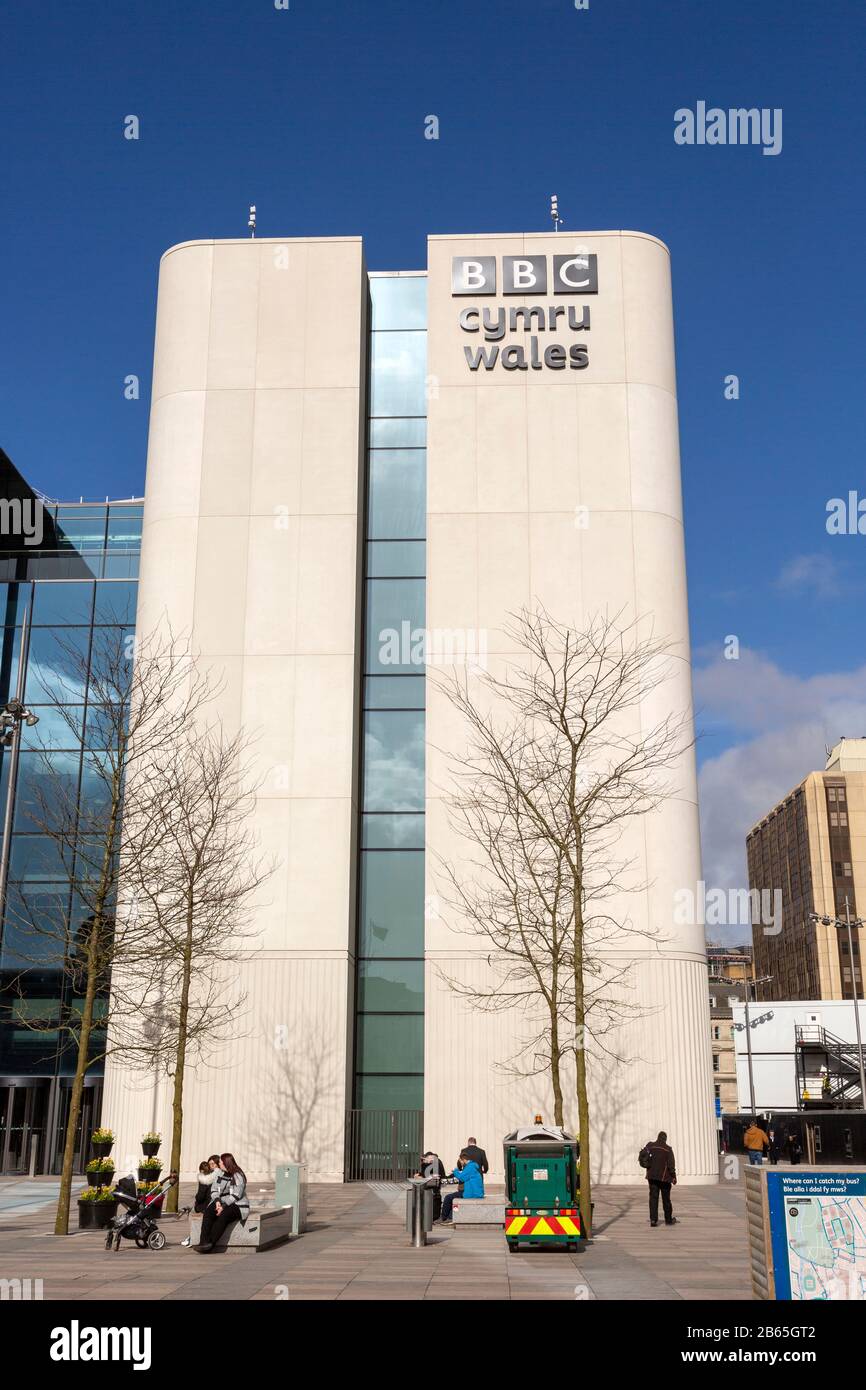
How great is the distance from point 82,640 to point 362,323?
1455cm

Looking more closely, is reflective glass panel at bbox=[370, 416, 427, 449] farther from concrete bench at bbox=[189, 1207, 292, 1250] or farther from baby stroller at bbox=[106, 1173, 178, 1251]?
concrete bench at bbox=[189, 1207, 292, 1250]

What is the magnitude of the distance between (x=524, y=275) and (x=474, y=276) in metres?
1.54

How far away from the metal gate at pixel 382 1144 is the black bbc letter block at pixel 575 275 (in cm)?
2459

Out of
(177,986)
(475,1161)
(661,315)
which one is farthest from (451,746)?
(661,315)

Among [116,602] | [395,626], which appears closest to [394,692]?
[395,626]

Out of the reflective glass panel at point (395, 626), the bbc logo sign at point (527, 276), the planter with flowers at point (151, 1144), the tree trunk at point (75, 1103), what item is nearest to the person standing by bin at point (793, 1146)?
the reflective glass panel at point (395, 626)

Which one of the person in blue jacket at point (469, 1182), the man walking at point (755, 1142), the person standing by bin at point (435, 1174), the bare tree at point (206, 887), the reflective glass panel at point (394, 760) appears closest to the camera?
the person standing by bin at point (435, 1174)

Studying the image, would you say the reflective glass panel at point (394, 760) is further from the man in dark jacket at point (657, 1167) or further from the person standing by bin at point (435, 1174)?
the man in dark jacket at point (657, 1167)

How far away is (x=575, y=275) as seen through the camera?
3759 cm

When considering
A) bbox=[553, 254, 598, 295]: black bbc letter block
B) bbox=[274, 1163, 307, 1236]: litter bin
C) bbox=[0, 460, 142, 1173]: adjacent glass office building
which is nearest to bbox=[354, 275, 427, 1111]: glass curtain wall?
bbox=[553, 254, 598, 295]: black bbc letter block

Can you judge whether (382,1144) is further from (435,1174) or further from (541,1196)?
(541,1196)

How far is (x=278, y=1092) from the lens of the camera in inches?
1261

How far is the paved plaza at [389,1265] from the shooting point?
14.9m
